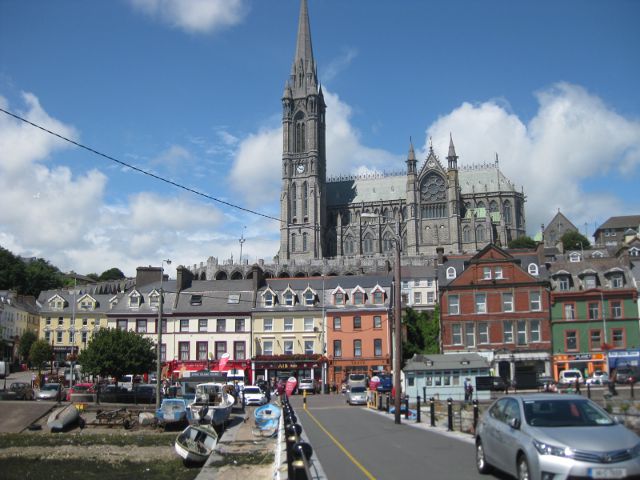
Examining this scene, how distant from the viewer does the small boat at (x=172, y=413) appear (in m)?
33.8

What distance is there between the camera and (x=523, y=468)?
11.1 meters

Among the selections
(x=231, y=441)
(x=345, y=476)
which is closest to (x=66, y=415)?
(x=231, y=441)

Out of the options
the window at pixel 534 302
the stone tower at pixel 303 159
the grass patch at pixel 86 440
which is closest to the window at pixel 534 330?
the window at pixel 534 302

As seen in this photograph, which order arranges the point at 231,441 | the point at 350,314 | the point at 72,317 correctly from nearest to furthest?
the point at 231,441 < the point at 350,314 < the point at 72,317

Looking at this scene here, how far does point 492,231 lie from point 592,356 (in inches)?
3551

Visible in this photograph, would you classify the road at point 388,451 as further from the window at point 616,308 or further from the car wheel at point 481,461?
the window at point 616,308

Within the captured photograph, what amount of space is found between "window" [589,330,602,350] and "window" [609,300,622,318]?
1.89 metres

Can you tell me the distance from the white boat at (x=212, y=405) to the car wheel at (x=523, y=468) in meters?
20.7

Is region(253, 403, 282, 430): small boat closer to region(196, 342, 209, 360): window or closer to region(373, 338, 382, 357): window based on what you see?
region(373, 338, 382, 357): window

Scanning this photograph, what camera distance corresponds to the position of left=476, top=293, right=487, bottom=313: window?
58125 millimetres

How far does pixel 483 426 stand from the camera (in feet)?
45.3

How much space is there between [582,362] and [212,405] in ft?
117

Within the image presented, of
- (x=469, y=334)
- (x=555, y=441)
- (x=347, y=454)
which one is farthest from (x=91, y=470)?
(x=469, y=334)

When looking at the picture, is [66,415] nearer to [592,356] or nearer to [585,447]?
[585,447]
